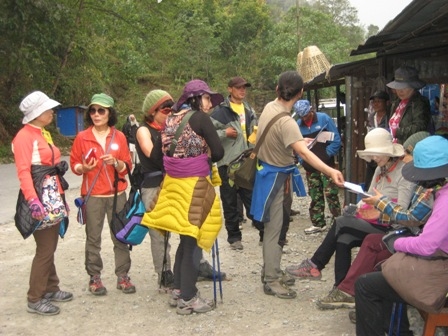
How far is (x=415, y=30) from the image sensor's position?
4539 mm

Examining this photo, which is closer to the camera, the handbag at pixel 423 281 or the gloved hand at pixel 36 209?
the handbag at pixel 423 281

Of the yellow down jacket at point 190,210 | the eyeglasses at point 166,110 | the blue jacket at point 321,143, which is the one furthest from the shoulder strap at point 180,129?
the blue jacket at point 321,143

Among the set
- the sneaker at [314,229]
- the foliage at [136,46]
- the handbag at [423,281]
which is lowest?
the sneaker at [314,229]

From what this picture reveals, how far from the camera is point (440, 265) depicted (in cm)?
288

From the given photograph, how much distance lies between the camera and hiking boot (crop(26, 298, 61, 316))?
4.28 m

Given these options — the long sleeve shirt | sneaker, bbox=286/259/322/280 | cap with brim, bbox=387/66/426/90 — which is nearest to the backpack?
sneaker, bbox=286/259/322/280

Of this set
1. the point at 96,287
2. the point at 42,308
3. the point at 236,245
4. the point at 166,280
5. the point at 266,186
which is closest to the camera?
the point at 42,308

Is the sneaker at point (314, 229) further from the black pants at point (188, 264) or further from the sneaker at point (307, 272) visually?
the black pants at point (188, 264)

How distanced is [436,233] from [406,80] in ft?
8.57

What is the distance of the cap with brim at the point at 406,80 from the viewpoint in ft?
16.4

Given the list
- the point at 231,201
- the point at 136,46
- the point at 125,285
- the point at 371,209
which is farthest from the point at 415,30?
the point at 136,46

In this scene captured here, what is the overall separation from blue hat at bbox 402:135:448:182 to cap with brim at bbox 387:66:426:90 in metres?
2.12

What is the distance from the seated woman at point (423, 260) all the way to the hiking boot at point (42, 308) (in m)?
2.56

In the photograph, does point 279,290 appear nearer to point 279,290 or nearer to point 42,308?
point 279,290
